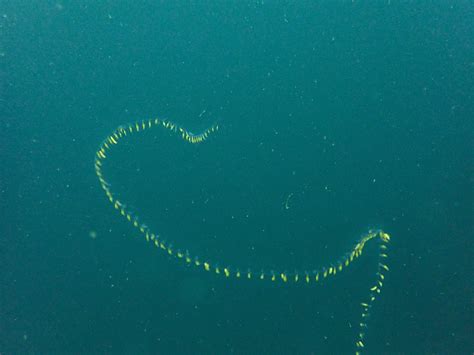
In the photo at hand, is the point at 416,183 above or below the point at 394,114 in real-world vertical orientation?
below

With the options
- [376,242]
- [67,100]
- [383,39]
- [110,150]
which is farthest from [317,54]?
[67,100]

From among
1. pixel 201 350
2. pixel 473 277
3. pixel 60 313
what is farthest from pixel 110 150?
pixel 473 277

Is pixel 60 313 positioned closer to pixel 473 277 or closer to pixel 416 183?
pixel 416 183

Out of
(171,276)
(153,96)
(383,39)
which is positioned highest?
(383,39)

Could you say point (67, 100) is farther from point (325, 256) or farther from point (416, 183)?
point (416, 183)

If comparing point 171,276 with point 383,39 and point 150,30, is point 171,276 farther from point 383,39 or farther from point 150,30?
point 383,39

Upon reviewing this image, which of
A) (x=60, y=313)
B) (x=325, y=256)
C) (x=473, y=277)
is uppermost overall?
(x=473, y=277)

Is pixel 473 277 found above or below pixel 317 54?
below
